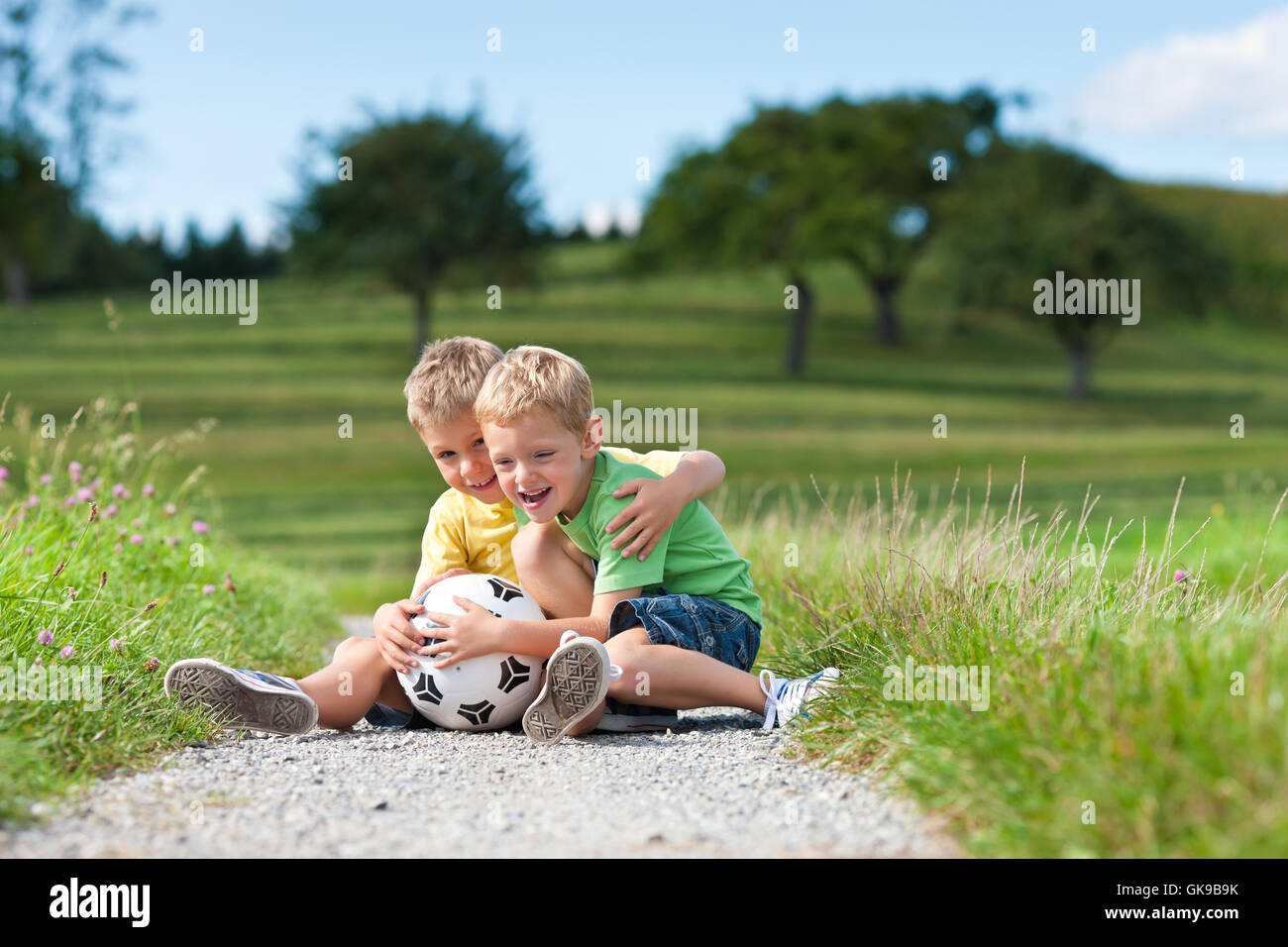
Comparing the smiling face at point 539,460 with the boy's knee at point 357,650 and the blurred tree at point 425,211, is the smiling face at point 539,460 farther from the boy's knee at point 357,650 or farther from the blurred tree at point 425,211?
the blurred tree at point 425,211

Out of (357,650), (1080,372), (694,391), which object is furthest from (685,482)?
(1080,372)

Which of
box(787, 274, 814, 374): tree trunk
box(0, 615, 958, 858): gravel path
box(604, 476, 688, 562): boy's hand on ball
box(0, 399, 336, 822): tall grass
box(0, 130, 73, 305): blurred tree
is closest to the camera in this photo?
box(0, 615, 958, 858): gravel path

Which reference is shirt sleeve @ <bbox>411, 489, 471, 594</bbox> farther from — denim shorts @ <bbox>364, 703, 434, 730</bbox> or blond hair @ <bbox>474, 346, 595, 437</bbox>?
blond hair @ <bbox>474, 346, 595, 437</bbox>

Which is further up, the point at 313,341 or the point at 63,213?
the point at 63,213

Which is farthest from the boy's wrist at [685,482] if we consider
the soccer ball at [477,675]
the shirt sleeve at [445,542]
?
the shirt sleeve at [445,542]

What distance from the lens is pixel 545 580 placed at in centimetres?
467

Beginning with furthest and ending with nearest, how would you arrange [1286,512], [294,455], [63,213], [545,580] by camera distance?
[63,213], [294,455], [1286,512], [545,580]

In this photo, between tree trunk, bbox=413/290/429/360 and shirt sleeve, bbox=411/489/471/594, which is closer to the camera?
shirt sleeve, bbox=411/489/471/594

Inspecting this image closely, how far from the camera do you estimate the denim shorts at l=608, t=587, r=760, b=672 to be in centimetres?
448

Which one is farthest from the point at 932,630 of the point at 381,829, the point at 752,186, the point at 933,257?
the point at 752,186

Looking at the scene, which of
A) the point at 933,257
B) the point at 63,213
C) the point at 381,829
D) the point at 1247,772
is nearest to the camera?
the point at 1247,772

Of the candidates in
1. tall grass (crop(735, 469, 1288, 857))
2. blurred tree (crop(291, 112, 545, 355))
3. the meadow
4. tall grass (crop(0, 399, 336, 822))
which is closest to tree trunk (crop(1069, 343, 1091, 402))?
the meadow
